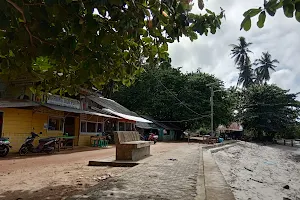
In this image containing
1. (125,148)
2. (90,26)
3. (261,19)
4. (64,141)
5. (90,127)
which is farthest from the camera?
(90,127)

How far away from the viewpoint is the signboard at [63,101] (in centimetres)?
1579

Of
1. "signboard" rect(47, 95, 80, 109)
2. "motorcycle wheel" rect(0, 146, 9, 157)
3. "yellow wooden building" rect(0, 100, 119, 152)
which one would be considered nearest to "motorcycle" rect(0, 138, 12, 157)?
"motorcycle wheel" rect(0, 146, 9, 157)

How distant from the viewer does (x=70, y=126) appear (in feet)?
64.6

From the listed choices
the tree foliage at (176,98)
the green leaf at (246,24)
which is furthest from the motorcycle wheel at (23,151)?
the tree foliage at (176,98)

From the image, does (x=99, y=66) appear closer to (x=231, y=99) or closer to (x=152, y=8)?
(x=152, y=8)

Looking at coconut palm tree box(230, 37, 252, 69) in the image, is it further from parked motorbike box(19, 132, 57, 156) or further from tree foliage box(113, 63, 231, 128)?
parked motorbike box(19, 132, 57, 156)

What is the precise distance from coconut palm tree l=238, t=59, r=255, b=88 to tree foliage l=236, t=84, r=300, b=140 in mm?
8053

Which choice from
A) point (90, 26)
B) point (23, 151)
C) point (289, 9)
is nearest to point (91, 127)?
point (23, 151)

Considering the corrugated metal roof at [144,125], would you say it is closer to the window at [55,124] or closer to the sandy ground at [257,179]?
the window at [55,124]

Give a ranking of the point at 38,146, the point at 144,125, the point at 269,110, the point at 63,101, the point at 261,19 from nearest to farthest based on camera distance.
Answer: the point at 261,19
the point at 38,146
the point at 63,101
the point at 144,125
the point at 269,110

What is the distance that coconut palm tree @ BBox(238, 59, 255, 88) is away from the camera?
53.8 meters

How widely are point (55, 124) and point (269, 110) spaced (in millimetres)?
35715

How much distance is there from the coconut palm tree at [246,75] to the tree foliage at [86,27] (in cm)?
5177

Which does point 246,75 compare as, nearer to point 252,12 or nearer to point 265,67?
point 265,67
